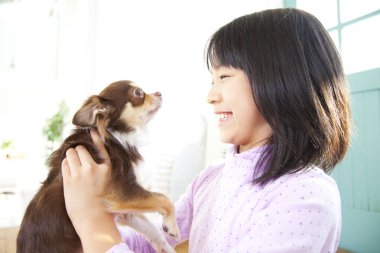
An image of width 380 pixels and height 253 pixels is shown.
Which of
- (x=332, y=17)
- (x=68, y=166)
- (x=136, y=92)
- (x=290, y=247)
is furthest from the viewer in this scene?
(x=332, y=17)

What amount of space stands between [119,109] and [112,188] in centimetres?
28

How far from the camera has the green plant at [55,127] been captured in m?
2.94

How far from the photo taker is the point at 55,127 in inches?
115

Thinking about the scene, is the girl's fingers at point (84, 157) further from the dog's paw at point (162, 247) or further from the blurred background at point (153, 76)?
the blurred background at point (153, 76)

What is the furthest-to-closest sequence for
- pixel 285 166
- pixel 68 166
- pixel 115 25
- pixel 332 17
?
pixel 115 25 < pixel 332 17 < pixel 68 166 < pixel 285 166

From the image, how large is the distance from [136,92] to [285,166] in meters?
0.58

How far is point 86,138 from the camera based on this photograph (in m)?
0.98

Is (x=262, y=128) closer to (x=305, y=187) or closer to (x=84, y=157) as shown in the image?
(x=305, y=187)

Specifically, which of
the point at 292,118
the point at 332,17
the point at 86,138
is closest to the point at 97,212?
the point at 86,138

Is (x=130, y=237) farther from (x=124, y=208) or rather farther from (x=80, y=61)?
(x=80, y=61)

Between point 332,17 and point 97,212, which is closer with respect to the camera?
point 97,212

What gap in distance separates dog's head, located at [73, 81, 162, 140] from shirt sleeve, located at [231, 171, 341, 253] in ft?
1.76

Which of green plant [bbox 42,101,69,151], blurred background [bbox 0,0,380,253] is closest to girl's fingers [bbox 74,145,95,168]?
blurred background [bbox 0,0,380,253]

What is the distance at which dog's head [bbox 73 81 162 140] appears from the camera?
0.95m
